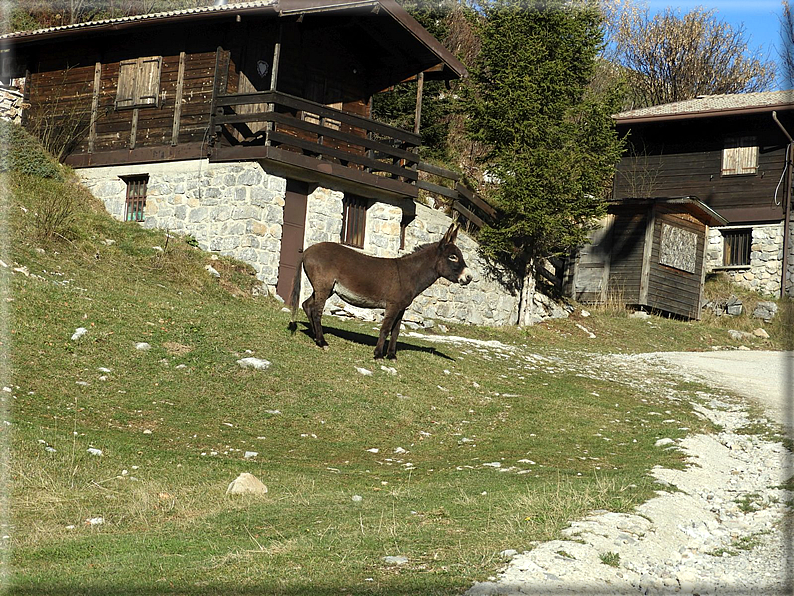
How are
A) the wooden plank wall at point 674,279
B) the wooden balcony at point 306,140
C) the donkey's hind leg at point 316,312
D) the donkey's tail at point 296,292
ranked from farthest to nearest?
the wooden plank wall at point 674,279 < the wooden balcony at point 306,140 < the donkey's tail at point 296,292 < the donkey's hind leg at point 316,312

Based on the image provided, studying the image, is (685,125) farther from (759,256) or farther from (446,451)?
(446,451)

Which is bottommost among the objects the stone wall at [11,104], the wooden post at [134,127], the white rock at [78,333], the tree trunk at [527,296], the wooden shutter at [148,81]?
the white rock at [78,333]

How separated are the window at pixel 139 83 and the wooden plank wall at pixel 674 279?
60.4 ft

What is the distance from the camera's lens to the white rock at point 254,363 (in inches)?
634

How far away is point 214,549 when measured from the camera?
828cm

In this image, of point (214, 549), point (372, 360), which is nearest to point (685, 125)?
point (372, 360)

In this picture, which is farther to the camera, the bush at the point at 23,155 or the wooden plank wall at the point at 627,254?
the wooden plank wall at the point at 627,254

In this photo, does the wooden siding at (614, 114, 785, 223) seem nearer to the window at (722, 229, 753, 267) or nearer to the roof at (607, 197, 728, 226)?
the window at (722, 229, 753, 267)

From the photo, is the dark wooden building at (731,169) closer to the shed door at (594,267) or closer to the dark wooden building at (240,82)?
the shed door at (594,267)

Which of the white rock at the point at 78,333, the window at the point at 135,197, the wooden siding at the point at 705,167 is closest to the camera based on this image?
the white rock at the point at 78,333

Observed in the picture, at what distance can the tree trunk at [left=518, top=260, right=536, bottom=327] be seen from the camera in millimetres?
31375

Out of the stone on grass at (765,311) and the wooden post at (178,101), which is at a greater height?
the wooden post at (178,101)

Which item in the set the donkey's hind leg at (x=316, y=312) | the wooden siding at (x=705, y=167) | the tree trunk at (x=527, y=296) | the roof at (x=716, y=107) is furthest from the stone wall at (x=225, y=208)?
the roof at (x=716, y=107)

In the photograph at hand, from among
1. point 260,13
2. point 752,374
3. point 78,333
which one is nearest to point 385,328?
point 78,333
